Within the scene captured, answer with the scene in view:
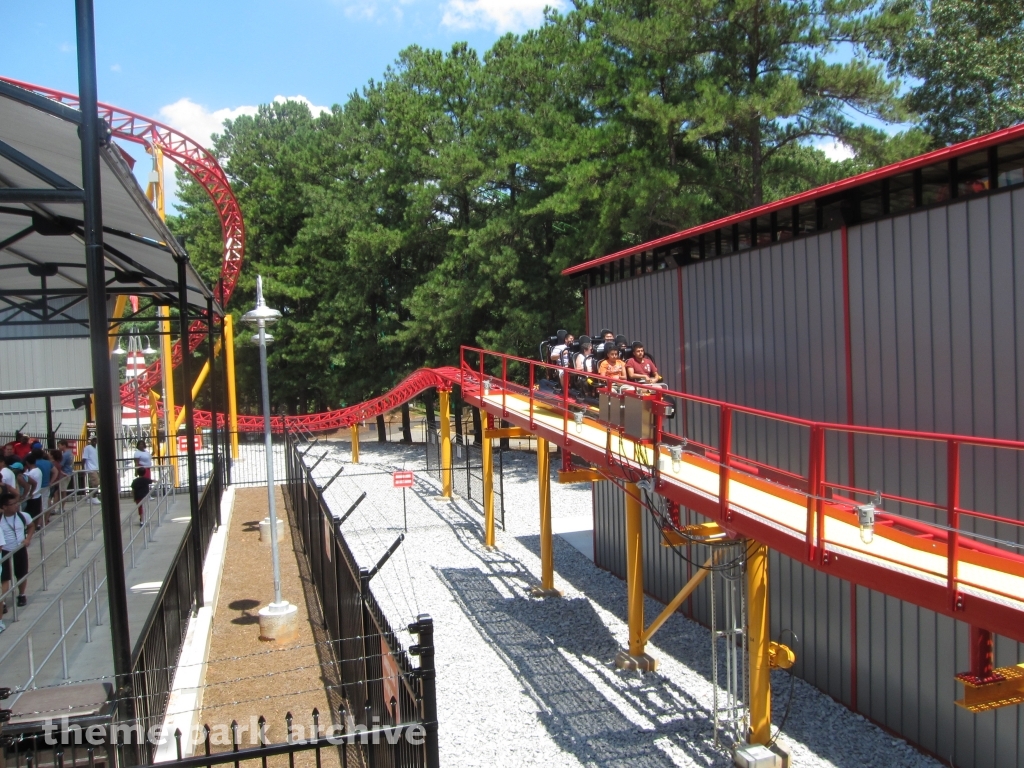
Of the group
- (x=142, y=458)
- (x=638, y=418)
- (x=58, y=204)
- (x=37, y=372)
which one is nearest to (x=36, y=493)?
(x=142, y=458)

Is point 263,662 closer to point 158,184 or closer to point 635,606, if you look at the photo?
point 635,606

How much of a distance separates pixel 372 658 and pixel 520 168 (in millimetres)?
25830

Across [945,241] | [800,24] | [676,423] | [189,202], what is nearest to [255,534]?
Answer: [676,423]

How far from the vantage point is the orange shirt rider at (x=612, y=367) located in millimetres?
10086

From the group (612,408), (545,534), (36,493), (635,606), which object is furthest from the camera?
(545,534)

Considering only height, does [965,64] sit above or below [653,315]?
above

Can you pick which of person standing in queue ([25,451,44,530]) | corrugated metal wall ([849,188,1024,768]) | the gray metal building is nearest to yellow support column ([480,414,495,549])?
the gray metal building

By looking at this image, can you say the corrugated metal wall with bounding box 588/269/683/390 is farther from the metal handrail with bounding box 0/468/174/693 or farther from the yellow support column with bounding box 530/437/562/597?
the metal handrail with bounding box 0/468/174/693

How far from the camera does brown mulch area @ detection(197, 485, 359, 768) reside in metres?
7.50

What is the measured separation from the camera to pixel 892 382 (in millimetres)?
8164

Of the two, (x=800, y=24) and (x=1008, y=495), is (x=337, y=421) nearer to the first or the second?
(x=800, y=24)

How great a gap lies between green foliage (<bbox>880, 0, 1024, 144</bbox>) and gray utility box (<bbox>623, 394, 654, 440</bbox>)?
19685 mm

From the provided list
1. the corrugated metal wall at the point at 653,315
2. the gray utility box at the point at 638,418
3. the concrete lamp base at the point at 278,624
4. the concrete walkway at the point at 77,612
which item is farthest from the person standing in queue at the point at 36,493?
the corrugated metal wall at the point at 653,315

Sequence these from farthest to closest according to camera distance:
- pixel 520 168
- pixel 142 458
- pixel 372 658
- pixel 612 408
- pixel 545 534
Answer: pixel 520 168 → pixel 142 458 → pixel 545 534 → pixel 612 408 → pixel 372 658
